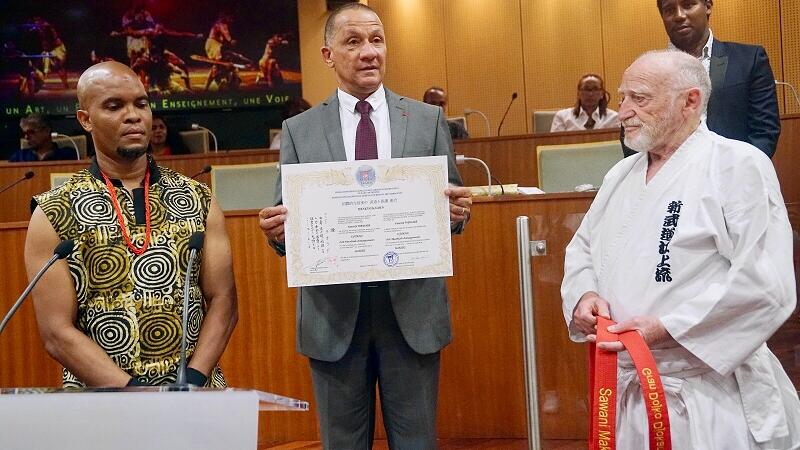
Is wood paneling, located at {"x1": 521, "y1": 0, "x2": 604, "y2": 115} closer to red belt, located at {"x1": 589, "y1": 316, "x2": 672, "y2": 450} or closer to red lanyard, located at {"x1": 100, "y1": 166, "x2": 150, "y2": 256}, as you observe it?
red belt, located at {"x1": 589, "y1": 316, "x2": 672, "y2": 450}

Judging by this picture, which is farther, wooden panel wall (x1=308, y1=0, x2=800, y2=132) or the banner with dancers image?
the banner with dancers image

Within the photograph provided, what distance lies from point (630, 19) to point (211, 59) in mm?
4423

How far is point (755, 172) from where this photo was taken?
2.29 meters

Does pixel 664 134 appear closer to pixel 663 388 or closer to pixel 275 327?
pixel 663 388

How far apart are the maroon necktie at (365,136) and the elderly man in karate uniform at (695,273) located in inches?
24.8

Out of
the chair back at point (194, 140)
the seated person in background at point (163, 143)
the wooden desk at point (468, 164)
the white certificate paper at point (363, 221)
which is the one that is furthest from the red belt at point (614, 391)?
the chair back at point (194, 140)

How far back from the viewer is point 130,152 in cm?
243

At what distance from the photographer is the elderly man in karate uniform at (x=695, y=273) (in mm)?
2262

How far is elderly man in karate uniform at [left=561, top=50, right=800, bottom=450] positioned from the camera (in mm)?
2262

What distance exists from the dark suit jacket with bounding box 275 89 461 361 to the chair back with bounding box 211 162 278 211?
3.51m

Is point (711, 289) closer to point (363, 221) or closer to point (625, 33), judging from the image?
point (363, 221)

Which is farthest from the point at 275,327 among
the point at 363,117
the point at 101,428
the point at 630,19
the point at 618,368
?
the point at 630,19

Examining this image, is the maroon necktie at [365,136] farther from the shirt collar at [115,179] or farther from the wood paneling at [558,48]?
the wood paneling at [558,48]

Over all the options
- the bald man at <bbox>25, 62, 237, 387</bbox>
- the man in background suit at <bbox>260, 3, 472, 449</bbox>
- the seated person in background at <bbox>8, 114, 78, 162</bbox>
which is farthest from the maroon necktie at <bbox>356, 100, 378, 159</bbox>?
the seated person in background at <bbox>8, 114, 78, 162</bbox>
